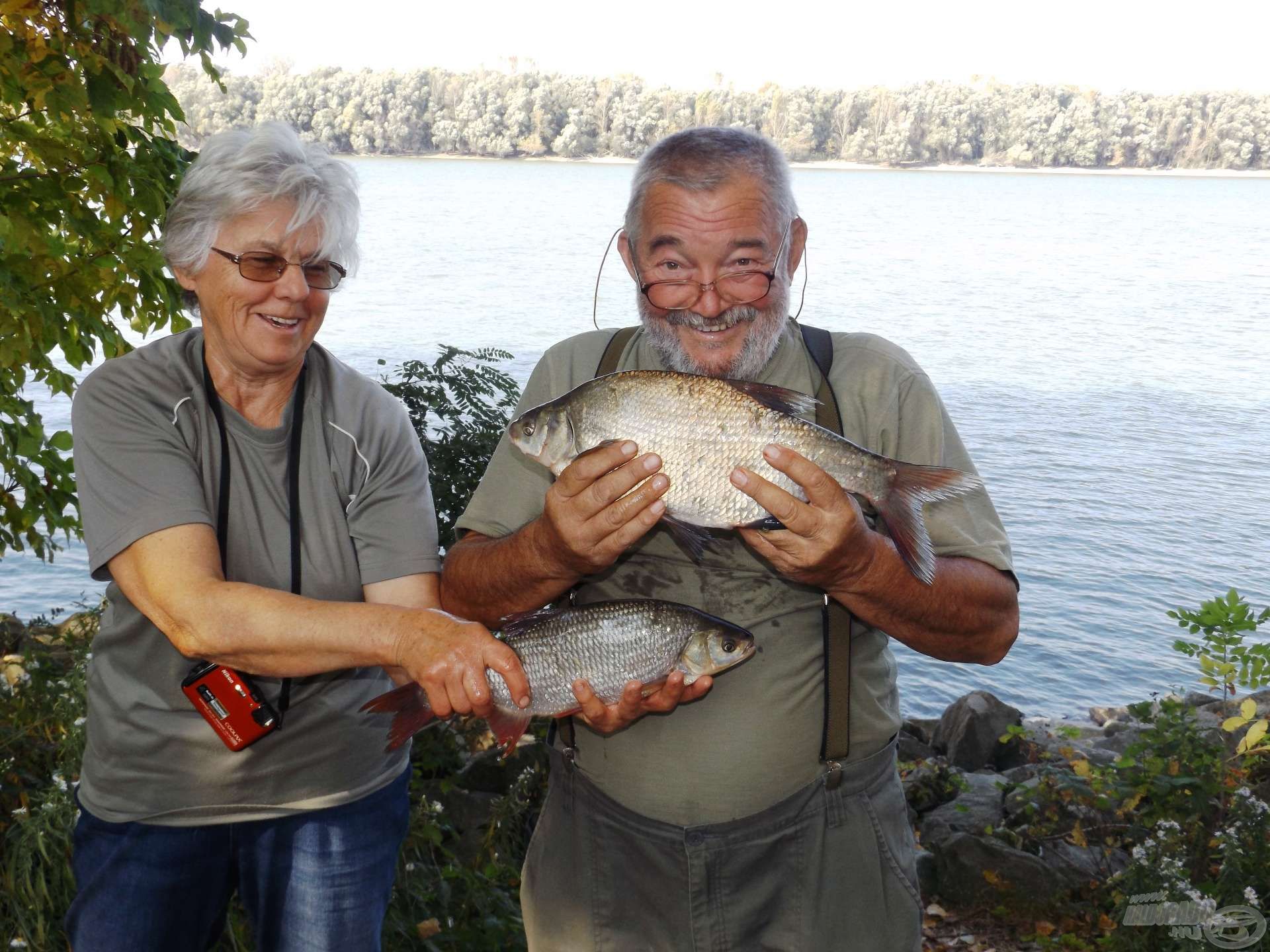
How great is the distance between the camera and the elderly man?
2.39m

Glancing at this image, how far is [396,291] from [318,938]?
24.5 meters

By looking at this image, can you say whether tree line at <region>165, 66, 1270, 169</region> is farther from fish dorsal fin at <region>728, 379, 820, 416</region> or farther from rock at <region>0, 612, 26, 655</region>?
fish dorsal fin at <region>728, 379, 820, 416</region>

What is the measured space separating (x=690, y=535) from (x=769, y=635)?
288 millimetres

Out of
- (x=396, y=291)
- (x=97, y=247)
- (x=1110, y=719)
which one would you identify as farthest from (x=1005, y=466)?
(x=396, y=291)

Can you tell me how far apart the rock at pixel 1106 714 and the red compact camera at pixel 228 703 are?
7.92m

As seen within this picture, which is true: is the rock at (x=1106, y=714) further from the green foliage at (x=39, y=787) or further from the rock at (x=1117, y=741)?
the green foliage at (x=39, y=787)

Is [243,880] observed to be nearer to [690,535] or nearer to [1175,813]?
[690,535]

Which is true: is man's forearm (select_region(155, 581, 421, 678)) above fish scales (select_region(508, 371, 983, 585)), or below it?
below

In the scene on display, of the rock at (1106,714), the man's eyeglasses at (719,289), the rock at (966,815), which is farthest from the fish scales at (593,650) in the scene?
the rock at (1106,714)

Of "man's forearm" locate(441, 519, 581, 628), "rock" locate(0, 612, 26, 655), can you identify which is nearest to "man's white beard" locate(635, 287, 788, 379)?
"man's forearm" locate(441, 519, 581, 628)

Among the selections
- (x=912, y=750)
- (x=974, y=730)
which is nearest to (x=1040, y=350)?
(x=974, y=730)

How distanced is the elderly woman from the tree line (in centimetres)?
4555

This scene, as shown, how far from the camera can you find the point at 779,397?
7.98ft

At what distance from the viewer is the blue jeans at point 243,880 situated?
240cm
